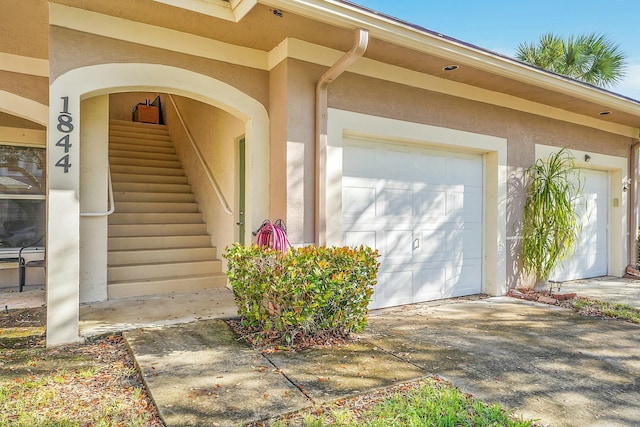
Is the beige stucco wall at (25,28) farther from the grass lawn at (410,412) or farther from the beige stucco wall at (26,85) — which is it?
the grass lawn at (410,412)

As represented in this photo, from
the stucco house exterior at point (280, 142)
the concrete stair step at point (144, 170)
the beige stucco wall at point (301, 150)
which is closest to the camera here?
the stucco house exterior at point (280, 142)

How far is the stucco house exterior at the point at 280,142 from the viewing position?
146 inches

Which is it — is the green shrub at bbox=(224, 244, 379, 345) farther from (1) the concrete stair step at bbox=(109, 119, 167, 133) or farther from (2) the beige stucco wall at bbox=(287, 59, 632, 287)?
(1) the concrete stair step at bbox=(109, 119, 167, 133)

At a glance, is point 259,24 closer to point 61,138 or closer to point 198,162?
point 61,138

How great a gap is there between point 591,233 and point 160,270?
25.5 feet

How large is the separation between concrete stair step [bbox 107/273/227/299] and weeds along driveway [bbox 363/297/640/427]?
249 cm

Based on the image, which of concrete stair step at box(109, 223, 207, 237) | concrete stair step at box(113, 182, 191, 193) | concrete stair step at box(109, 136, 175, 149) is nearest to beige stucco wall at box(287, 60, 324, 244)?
concrete stair step at box(109, 223, 207, 237)

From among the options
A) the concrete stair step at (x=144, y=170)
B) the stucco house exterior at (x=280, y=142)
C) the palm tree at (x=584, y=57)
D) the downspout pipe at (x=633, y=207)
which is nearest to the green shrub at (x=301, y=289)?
the stucco house exterior at (x=280, y=142)

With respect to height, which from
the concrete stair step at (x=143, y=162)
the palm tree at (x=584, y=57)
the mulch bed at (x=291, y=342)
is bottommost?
the mulch bed at (x=291, y=342)

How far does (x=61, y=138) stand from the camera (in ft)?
11.6

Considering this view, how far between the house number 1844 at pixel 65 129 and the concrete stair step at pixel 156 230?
2586 mm

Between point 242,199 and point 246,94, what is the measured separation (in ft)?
5.82

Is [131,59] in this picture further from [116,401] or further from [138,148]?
[138,148]

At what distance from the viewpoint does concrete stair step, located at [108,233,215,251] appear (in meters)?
5.79
